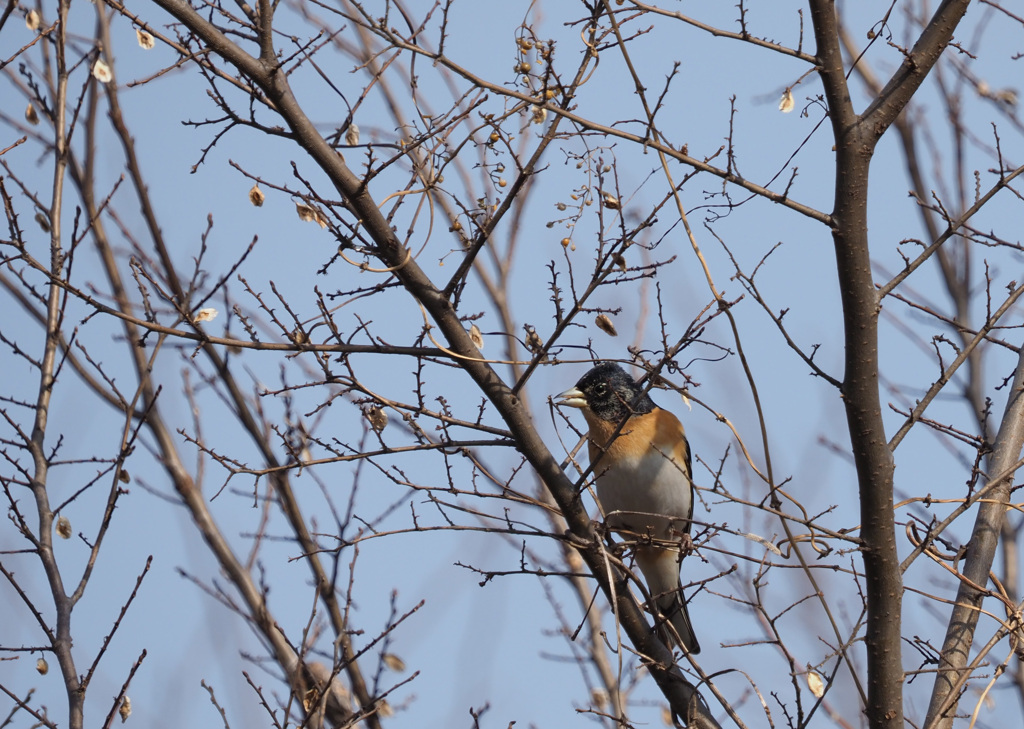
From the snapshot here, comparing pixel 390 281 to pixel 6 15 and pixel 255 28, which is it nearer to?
pixel 255 28

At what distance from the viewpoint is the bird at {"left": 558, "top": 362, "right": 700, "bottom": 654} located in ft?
→ 16.6

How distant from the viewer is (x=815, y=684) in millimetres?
3352

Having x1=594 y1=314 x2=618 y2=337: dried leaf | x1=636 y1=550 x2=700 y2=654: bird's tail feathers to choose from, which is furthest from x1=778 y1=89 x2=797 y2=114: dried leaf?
x1=636 y1=550 x2=700 y2=654: bird's tail feathers

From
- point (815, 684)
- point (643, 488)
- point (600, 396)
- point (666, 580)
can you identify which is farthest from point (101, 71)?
point (815, 684)

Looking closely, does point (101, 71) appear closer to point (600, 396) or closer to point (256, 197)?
point (256, 197)

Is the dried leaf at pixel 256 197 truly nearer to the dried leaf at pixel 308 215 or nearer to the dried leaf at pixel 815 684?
the dried leaf at pixel 308 215

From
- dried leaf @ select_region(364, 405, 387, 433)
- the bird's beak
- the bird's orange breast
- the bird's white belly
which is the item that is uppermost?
the bird's beak

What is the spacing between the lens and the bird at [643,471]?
5059 mm

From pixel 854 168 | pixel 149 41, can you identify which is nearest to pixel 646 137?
pixel 854 168

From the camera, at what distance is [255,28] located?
308cm

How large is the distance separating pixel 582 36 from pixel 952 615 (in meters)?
2.38

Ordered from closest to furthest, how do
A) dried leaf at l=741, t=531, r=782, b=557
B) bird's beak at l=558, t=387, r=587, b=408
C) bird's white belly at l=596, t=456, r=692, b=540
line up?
1. dried leaf at l=741, t=531, r=782, b=557
2. bird's white belly at l=596, t=456, r=692, b=540
3. bird's beak at l=558, t=387, r=587, b=408

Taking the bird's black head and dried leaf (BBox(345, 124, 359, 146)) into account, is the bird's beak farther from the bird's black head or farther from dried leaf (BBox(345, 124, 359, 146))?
dried leaf (BBox(345, 124, 359, 146))

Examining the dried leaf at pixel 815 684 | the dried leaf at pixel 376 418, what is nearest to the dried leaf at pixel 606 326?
the dried leaf at pixel 376 418
